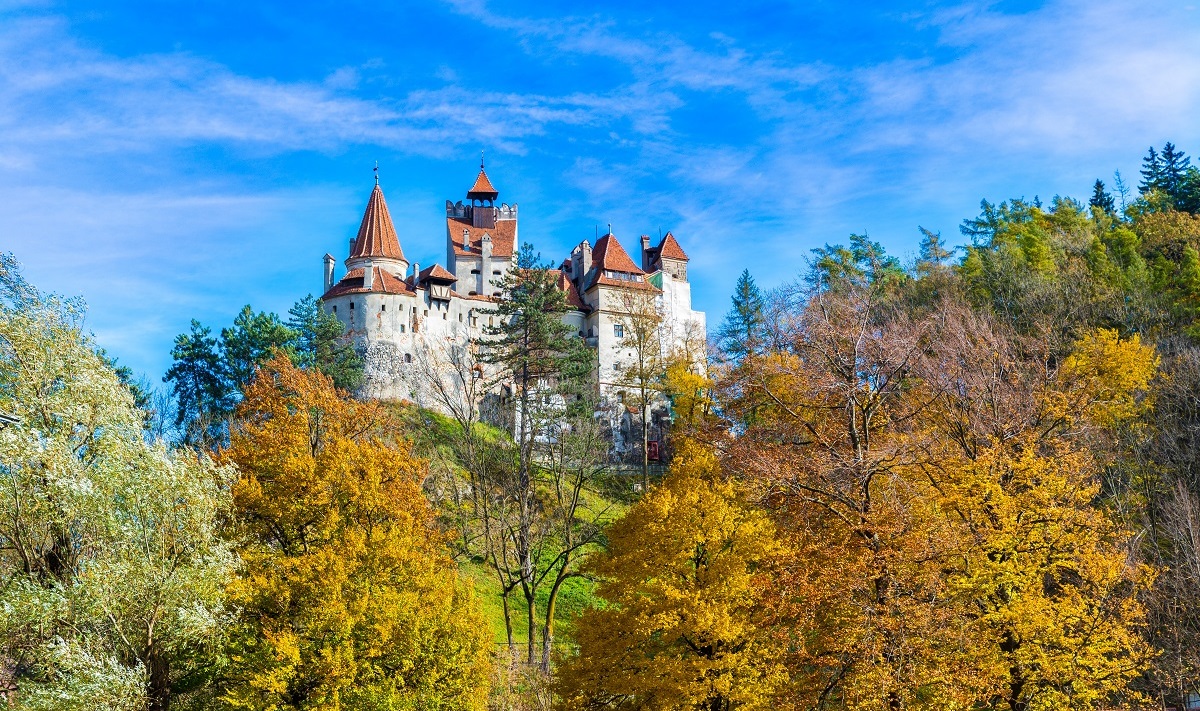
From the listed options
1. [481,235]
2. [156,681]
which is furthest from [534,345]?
[156,681]

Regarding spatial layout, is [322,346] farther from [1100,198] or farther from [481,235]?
[1100,198]

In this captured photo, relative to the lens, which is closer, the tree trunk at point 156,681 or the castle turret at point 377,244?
the tree trunk at point 156,681

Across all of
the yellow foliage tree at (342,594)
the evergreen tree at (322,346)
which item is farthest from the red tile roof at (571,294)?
the yellow foliage tree at (342,594)

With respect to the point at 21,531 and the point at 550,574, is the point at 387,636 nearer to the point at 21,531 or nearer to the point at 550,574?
the point at 21,531

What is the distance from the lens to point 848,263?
61281 millimetres

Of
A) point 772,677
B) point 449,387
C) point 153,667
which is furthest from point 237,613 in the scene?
point 449,387

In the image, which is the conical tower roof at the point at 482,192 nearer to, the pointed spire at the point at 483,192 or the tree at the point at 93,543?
the pointed spire at the point at 483,192

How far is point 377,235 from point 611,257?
1603cm

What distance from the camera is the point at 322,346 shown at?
4875cm

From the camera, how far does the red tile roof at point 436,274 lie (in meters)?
63.5

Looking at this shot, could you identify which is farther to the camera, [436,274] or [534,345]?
[436,274]

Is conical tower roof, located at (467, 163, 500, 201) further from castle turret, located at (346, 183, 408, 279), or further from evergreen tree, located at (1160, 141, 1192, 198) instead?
evergreen tree, located at (1160, 141, 1192, 198)

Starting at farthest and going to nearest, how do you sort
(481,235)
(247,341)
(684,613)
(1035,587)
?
(481,235) → (247,341) → (684,613) → (1035,587)

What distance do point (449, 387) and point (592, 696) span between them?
1707 inches
